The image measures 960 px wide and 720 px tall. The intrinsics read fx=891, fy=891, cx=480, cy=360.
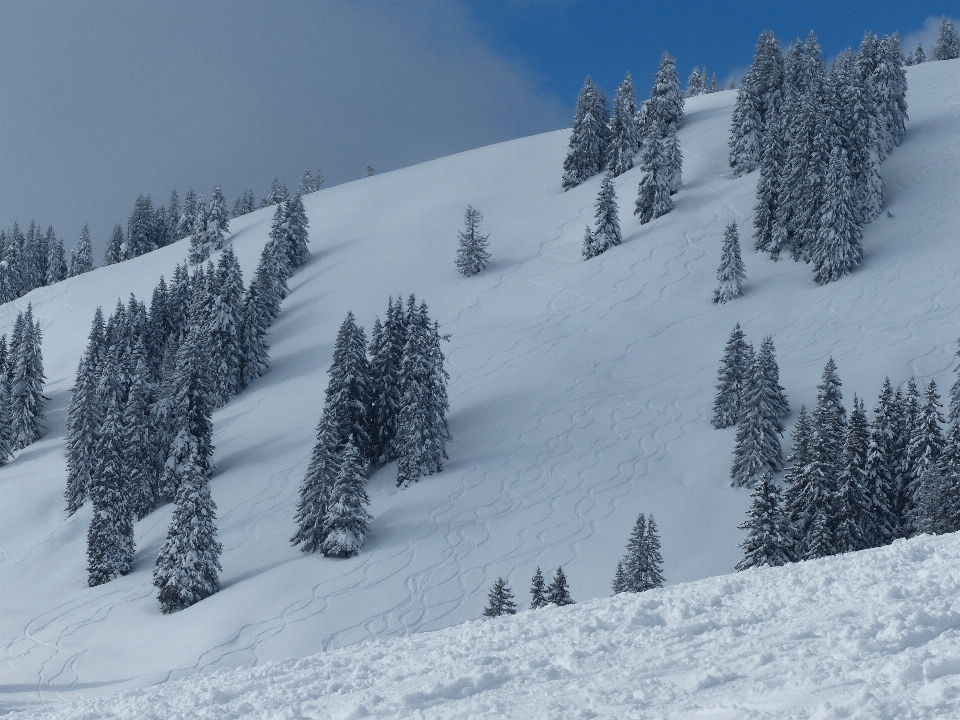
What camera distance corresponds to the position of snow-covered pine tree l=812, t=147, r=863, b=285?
66688mm

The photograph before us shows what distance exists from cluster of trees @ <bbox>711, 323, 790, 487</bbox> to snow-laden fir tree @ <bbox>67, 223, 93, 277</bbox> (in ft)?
353

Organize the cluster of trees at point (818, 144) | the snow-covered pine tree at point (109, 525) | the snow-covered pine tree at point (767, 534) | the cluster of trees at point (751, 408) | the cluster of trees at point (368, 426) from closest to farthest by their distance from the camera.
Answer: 1. the snow-covered pine tree at point (767, 534)
2. the cluster of trees at point (368, 426)
3. the cluster of trees at point (751, 408)
4. the snow-covered pine tree at point (109, 525)
5. the cluster of trees at point (818, 144)

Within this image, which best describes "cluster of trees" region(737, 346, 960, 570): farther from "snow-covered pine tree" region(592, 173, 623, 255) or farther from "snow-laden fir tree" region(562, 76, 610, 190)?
"snow-laden fir tree" region(562, 76, 610, 190)

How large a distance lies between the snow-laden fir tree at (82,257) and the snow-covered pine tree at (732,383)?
107 m

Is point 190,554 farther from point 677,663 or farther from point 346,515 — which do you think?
point 677,663

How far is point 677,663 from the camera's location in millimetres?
11164

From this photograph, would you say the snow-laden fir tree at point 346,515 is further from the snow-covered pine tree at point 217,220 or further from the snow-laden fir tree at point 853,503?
the snow-covered pine tree at point 217,220

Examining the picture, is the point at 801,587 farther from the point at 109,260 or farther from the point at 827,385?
the point at 109,260

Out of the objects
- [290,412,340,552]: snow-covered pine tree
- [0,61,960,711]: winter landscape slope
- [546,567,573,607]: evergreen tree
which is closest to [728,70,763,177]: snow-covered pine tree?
[0,61,960,711]: winter landscape slope

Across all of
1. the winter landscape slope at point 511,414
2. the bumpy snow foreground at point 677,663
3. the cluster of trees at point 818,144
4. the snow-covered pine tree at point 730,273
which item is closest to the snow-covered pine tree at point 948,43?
the winter landscape slope at point 511,414

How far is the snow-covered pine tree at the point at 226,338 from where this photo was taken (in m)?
69.5

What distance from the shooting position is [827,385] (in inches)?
1811

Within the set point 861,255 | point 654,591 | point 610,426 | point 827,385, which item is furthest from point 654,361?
point 654,591

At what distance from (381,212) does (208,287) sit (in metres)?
35.2
